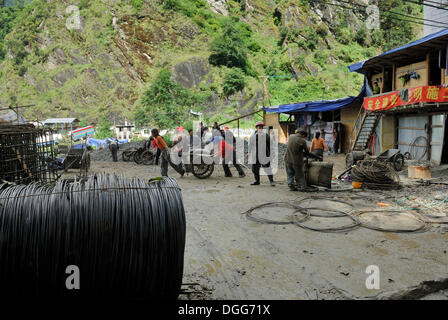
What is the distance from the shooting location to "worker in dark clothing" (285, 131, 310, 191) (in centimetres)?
844

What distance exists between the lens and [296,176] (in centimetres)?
862

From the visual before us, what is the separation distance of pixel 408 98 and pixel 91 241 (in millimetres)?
12011

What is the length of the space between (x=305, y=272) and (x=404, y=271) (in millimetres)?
1098

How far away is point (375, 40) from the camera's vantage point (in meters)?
53.2

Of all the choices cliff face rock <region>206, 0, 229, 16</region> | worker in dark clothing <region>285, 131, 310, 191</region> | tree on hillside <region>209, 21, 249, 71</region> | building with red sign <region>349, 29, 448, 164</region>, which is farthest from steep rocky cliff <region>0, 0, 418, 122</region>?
worker in dark clothing <region>285, 131, 310, 191</region>

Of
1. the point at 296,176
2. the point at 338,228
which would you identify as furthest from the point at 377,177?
the point at 338,228

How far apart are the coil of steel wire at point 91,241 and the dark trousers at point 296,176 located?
620 cm

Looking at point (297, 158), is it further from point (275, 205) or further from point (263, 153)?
point (275, 205)

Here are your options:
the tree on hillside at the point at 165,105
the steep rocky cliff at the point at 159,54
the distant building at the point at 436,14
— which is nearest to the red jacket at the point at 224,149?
the distant building at the point at 436,14

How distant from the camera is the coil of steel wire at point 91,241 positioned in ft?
8.07

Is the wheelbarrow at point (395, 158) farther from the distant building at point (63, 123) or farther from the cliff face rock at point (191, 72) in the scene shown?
the cliff face rock at point (191, 72)

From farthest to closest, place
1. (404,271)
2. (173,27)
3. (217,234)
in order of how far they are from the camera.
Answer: (173,27) → (217,234) → (404,271)
